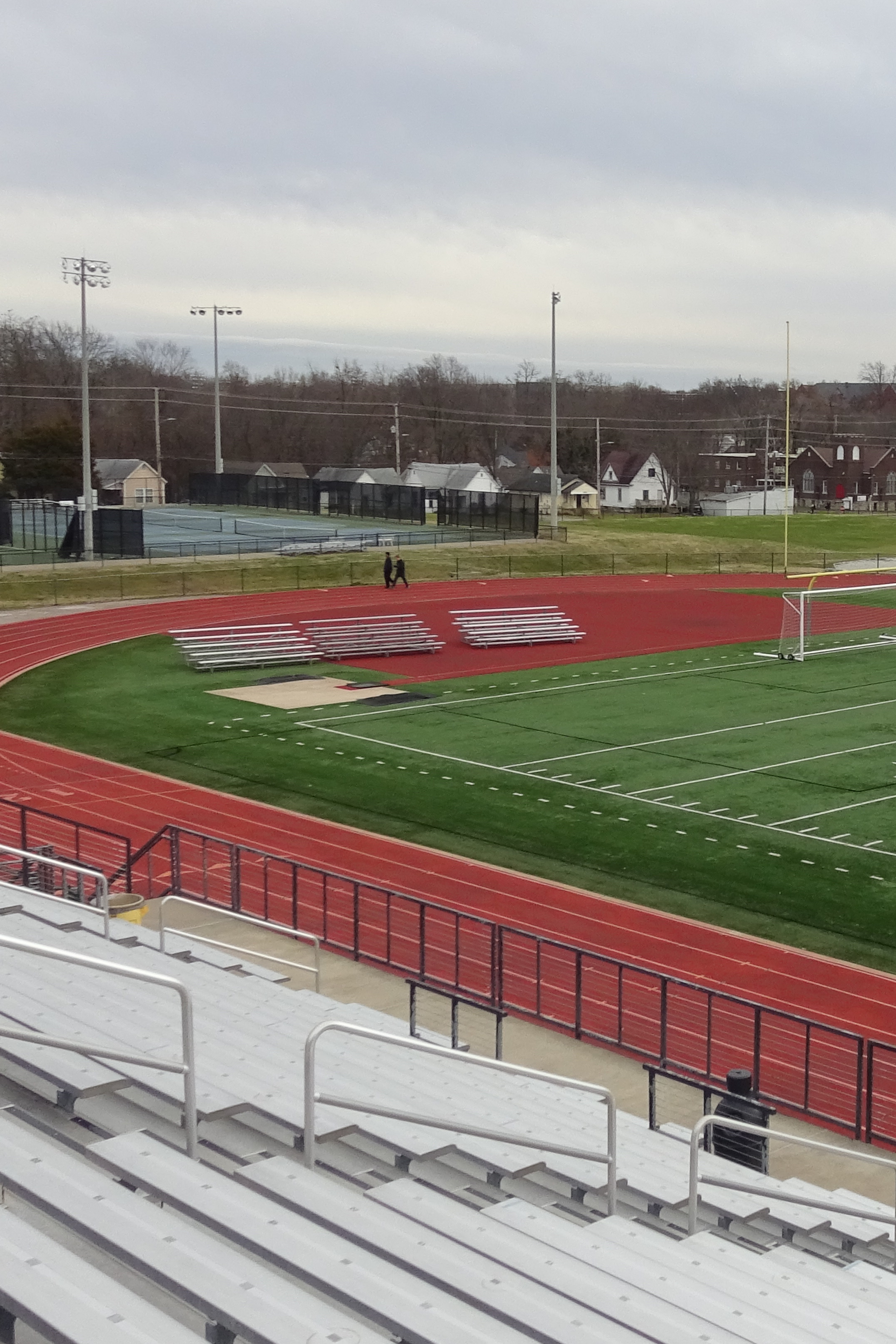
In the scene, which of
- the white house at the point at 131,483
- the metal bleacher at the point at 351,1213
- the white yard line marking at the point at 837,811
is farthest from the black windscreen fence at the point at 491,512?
the metal bleacher at the point at 351,1213

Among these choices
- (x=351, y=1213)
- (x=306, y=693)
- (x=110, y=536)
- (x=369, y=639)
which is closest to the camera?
(x=351, y=1213)

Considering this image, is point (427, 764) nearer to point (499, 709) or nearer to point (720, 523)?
point (499, 709)

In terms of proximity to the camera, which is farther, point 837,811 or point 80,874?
point 837,811

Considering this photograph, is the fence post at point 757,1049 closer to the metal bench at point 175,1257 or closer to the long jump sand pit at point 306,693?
the metal bench at point 175,1257

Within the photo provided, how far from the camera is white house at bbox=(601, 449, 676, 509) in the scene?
135750 millimetres

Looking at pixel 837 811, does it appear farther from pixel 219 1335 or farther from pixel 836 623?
pixel 836 623

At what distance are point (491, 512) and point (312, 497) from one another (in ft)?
57.7

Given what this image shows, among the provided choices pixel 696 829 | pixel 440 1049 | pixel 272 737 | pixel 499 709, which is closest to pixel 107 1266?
pixel 440 1049

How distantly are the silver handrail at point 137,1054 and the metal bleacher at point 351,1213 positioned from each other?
0.16 m

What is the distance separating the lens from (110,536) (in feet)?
217

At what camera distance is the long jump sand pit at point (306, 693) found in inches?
1409

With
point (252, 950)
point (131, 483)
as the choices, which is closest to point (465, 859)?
point (252, 950)

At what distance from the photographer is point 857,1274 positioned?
7.99m

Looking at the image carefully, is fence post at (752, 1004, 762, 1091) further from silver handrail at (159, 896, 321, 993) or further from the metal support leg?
the metal support leg
